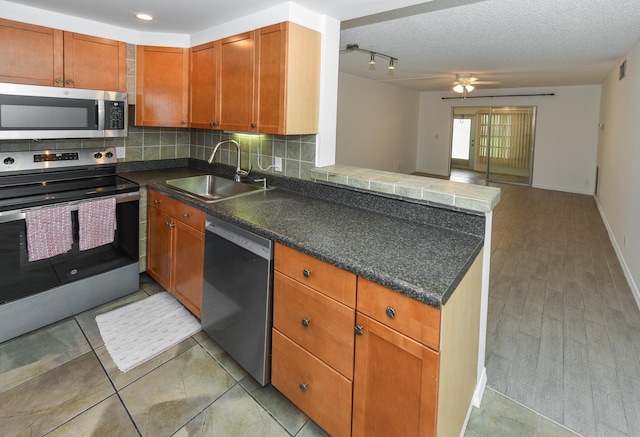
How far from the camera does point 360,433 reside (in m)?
1.42

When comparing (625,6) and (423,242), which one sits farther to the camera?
(625,6)

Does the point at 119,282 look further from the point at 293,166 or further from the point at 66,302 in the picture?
the point at 293,166

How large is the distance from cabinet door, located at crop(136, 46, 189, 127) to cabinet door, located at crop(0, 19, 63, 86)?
545 mm

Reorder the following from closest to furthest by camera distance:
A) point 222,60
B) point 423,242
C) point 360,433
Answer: point 360,433 → point 423,242 → point 222,60

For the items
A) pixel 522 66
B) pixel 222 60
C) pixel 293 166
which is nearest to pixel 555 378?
pixel 293 166

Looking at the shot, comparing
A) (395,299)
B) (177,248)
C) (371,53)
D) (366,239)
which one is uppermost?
(371,53)

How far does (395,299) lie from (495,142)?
9168 mm

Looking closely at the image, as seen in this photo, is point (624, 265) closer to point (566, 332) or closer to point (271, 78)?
point (566, 332)

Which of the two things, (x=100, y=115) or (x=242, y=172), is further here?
(x=242, y=172)

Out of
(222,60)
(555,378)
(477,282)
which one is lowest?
(555,378)

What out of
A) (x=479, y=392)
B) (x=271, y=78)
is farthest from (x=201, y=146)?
(x=479, y=392)

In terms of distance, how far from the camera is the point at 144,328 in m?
2.40

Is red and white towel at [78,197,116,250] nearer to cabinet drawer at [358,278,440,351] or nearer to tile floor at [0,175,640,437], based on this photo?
tile floor at [0,175,640,437]

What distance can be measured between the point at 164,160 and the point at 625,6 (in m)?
4.11
